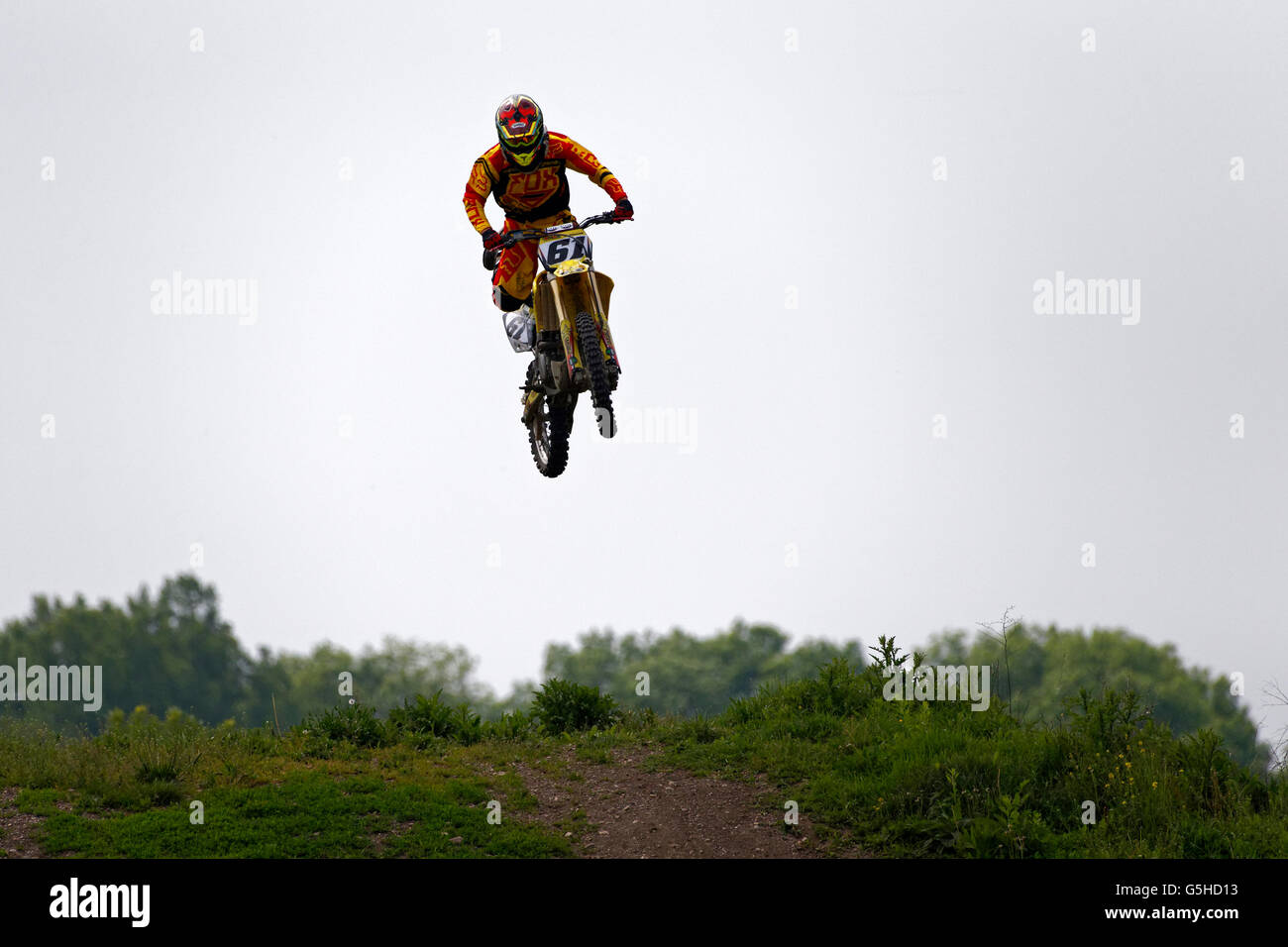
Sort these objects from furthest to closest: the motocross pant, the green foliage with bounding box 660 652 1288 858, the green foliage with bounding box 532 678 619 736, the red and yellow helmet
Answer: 1. the green foliage with bounding box 532 678 619 736
2. the motocross pant
3. the red and yellow helmet
4. the green foliage with bounding box 660 652 1288 858

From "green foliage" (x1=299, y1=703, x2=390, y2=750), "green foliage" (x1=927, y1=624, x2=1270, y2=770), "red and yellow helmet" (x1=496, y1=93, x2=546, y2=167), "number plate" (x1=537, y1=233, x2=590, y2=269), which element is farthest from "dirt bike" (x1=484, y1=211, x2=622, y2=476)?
"green foliage" (x1=927, y1=624, x2=1270, y2=770)

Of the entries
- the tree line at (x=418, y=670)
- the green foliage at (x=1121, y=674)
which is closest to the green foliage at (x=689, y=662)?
the tree line at (x=418, y=670)

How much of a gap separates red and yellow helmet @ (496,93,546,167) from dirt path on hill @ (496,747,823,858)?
704 centimetres

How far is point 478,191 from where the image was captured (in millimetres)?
15539

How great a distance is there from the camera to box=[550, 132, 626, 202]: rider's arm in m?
15.6

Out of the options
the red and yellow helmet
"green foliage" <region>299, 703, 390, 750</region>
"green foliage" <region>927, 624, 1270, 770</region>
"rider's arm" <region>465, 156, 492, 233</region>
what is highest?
the red and yellow helmet

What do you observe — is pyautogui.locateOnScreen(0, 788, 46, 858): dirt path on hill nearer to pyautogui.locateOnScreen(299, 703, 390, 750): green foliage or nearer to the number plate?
pyautogui.locateOnScreen(299, 703, 390, 750): green foliage

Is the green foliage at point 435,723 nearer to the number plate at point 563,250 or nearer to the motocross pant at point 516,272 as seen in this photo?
the motocross pant at point 516,272

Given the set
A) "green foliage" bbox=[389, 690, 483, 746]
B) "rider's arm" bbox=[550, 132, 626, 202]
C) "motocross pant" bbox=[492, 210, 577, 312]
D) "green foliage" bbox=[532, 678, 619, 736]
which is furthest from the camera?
"green foliage" bbox=[532, 678, 619, 736]

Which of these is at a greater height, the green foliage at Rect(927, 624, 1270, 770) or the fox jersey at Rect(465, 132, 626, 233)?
the fox jersey at Rect(465, 132, 626, 233)

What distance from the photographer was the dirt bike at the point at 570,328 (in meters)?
14.7

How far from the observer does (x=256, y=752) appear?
17625 mm
